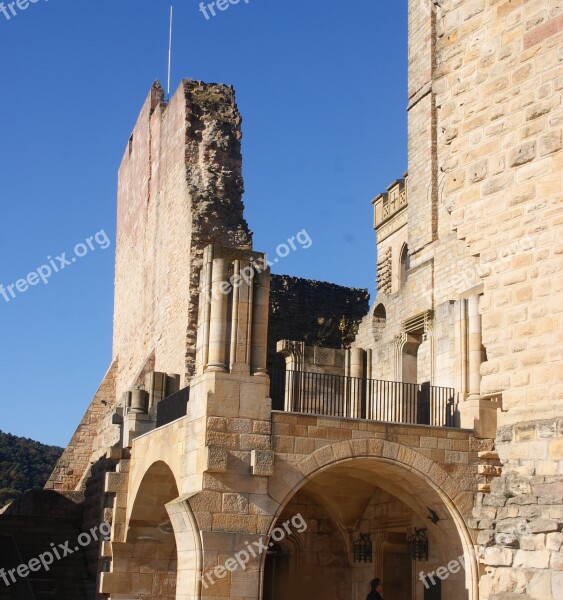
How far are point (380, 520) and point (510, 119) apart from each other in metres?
8.91

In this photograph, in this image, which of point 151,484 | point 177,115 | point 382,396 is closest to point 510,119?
point 382,396

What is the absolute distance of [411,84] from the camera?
23203 mm

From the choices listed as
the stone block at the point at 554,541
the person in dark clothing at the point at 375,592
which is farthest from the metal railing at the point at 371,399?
the stone block at the point at 554,541

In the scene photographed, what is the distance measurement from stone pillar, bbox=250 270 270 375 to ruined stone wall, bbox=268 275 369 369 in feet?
30.3

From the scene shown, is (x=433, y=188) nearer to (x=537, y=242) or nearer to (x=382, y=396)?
(x=382, y=396)

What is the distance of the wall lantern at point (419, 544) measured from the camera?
518 inches

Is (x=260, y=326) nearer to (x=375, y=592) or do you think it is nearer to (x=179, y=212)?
(x=375, y=592)

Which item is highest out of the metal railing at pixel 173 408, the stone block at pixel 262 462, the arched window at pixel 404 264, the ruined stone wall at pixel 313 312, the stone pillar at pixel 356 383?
the arched window at pixel 404 264

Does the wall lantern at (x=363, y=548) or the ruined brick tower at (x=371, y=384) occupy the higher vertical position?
the ruined brick tower at (x=371, y=384)

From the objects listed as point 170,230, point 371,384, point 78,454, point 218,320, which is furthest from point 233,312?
point 78,454

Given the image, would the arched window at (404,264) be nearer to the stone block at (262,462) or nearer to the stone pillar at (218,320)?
the stone pillar at (218,320)

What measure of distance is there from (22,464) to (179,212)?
28.2 meters

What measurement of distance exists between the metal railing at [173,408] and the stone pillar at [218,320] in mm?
1161

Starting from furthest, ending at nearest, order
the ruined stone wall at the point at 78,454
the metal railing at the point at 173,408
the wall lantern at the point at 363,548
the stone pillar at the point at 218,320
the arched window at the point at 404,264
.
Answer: the arched window at the point at 404,264 → the ruined stone wall at the point at 78,454 → the wall lantern at the point at 363,548 → the metal railing at the point at 173,408 → the stone pillar at the point at 218,320
